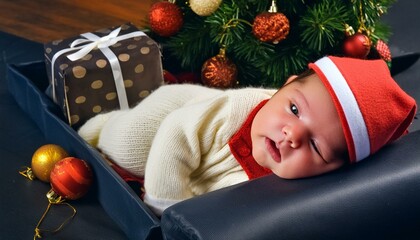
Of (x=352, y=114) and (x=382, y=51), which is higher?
(x=352, y=114)

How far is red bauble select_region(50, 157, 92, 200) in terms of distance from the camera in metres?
1.30

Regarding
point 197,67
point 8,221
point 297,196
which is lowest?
point 8,221

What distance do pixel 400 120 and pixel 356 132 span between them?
9cm

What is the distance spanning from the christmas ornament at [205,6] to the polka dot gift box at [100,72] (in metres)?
0.13

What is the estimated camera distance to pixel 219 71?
1.56 m

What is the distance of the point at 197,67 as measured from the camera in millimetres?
1683

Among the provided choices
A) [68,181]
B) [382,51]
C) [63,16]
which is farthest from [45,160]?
[63,16]

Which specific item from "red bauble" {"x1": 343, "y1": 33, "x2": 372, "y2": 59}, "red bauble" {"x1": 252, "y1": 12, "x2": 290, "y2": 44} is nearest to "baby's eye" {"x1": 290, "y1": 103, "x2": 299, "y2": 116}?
"red bauble" {"x1": 252, "y1": 12, "x2": 290, "y2": 44}

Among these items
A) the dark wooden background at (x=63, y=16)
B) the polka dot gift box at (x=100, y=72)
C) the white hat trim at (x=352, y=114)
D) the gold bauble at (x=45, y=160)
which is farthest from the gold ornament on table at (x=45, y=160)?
the dark wooden background at (x=63, y=16)

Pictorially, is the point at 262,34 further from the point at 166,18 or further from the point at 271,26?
the point at 166,18

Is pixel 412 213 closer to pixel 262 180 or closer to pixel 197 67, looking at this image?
pixel 262 180

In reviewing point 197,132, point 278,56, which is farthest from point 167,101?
point 278,56

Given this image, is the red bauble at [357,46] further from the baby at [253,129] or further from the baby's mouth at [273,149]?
the baby's mouth at [273,149]

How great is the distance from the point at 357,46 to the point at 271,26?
0.22m
